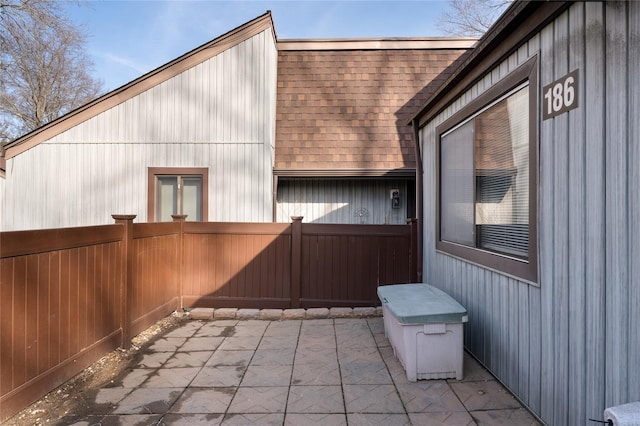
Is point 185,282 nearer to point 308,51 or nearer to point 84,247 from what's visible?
point 84,247

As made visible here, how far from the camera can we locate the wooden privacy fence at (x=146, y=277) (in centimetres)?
262

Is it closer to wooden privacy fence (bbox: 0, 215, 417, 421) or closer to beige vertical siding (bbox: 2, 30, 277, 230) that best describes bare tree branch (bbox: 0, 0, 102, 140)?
beige vertical siding (bbox: 2, 30, 277, 230)

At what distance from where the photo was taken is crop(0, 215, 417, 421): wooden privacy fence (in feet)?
8.60

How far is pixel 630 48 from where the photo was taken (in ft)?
5.87

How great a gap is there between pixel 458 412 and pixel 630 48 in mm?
2565

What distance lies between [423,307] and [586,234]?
151cm

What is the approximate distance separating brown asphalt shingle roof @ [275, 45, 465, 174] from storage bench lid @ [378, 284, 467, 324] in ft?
13.6

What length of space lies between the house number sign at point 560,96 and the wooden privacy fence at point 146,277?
10.4 ft

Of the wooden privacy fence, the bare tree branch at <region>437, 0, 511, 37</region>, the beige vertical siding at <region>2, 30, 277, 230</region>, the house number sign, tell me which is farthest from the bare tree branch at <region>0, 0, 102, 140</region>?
the bare tree branch at <region>437, 0, 511, 37</region>

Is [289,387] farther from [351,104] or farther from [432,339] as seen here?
[351,104]

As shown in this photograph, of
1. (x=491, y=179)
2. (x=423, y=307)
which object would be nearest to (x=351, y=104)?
(x=491, y=179)

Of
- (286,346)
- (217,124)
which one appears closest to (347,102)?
(217,124)

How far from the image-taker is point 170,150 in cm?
726

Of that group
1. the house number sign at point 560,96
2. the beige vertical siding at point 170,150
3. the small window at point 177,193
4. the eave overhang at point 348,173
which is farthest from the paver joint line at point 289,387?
the eave overhang at point 348,173
